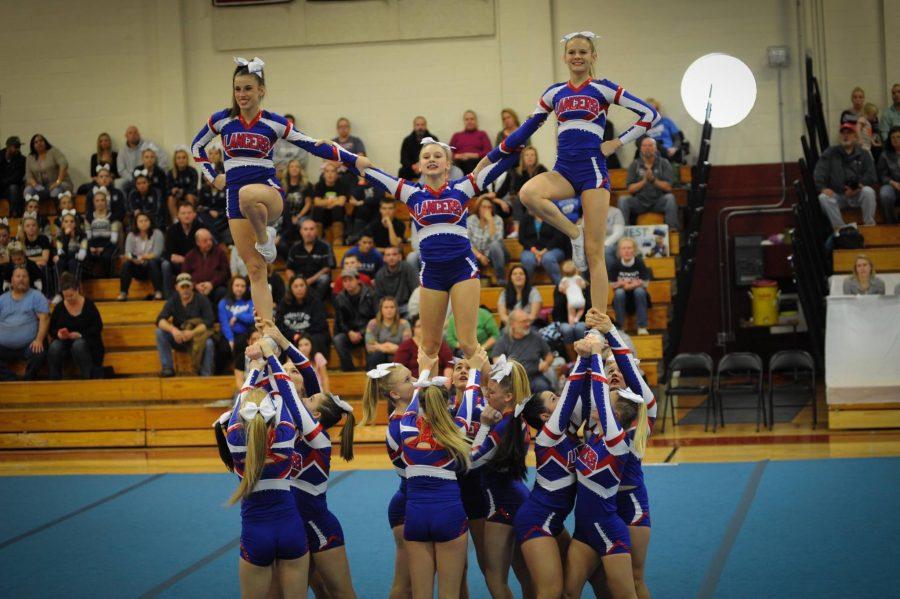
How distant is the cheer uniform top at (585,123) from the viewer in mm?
6055

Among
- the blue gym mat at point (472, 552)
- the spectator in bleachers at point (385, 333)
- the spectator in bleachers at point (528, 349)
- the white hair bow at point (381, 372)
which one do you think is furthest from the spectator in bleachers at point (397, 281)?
the white hair bow at point (381, 372)

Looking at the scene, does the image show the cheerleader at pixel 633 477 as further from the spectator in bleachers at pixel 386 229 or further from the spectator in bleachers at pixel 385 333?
the spectator in bleachers at pixel 386 229

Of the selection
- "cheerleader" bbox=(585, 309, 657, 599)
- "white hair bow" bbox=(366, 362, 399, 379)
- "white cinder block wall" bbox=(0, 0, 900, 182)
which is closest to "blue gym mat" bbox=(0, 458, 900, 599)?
"cheerleader" bbox=(585, 309, 657, 599)

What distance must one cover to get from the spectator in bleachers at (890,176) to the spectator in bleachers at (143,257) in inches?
371

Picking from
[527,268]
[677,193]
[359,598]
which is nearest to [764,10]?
[677,193]

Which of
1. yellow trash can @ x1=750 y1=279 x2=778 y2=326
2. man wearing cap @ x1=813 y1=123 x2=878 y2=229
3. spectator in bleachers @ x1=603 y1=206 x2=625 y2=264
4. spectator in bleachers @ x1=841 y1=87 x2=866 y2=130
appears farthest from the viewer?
yellow trash can @ x1=750 y1=279 x2=778 y2=326

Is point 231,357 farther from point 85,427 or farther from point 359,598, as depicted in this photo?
point 359,598

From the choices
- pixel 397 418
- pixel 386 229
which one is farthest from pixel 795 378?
pixel 397 418

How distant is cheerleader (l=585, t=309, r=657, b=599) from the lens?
18.5 feet

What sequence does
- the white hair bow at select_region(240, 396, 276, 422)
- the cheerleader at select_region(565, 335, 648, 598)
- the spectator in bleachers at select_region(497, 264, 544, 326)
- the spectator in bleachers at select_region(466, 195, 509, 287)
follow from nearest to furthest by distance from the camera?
the white hair bow at select_region(240, 396, 276, 422)
the cheerleader at select_region(565, 335, 648, 598)
the spectator in bleachers at select_region(497, 264, 544, 326)
the spectator in bleachers at select_region(466, 195, 509, 287)

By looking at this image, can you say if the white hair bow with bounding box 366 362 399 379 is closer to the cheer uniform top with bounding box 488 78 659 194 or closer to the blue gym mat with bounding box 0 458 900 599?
the cheer uniform top with bounding box 488 78 659 194

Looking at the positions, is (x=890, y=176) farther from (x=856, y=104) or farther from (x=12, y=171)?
(x=12, y=171)

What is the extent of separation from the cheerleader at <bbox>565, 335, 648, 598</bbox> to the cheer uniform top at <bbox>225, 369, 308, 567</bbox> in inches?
57.3

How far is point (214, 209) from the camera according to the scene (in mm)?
14352
